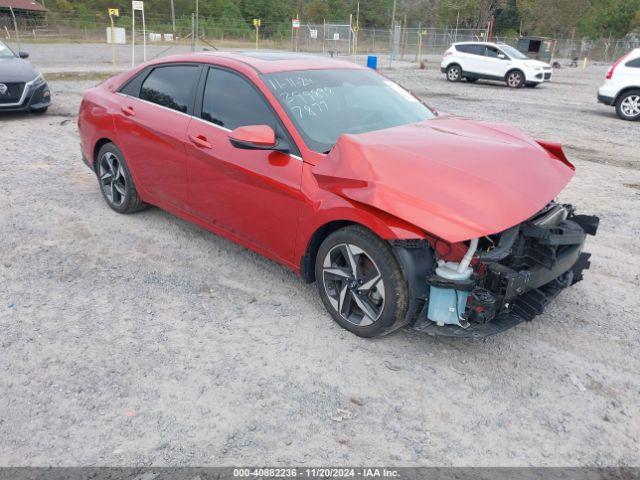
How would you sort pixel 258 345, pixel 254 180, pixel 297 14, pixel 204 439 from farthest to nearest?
1. pixel 297 14
2. pixel 254 180
3. pixel 258 345
4. pixel 204 439

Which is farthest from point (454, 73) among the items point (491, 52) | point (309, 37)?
point (309, 37)

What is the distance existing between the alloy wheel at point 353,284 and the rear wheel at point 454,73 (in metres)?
19.3

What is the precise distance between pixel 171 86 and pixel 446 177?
107 inches

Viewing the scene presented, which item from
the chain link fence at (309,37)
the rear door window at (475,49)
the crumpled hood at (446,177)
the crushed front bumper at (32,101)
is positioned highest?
the chain link fence at (309,37)

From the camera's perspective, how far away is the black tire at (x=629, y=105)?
1265 centimetres

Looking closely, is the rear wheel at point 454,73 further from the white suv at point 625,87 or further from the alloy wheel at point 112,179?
the alloy wheel at point 112,179

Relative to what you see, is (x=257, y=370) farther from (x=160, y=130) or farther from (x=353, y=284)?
(x=160, y=130)

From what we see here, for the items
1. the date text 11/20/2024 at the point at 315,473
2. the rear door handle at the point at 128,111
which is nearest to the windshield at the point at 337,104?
the rear door handle at the point at 128,111

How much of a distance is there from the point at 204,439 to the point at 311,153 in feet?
6.12

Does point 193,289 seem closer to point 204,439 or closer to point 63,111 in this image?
point 204,439

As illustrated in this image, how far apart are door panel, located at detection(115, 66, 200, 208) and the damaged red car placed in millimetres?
17

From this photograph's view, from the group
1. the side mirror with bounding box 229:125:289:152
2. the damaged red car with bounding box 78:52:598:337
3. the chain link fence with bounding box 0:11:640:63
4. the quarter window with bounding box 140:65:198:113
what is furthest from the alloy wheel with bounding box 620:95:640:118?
the chain link fence with bounding box 0:11:640:63

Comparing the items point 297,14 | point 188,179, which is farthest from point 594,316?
point 297,14

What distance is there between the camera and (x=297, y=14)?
214 feet
